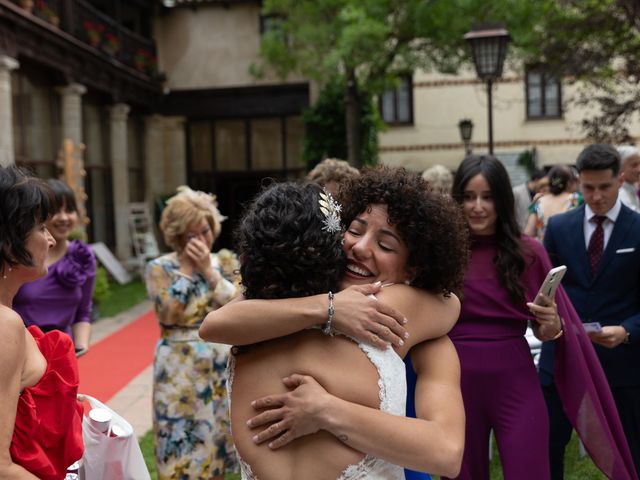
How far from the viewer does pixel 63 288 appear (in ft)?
12.8

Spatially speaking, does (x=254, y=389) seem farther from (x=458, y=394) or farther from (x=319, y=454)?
(x=458, y=394)

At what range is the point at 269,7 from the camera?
46.4 ft

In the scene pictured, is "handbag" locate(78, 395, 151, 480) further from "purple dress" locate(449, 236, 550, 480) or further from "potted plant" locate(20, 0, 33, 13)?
"potted plant" locate(20, 0, 33, 13)

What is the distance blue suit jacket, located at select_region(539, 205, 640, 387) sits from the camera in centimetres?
355

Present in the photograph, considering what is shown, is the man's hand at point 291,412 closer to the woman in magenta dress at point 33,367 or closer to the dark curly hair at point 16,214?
the woman in magenta dress at point 33,367

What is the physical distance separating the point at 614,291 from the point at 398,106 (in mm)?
19017

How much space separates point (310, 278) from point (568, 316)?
1.86 meters

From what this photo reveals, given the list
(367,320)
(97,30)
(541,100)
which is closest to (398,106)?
(541,100)

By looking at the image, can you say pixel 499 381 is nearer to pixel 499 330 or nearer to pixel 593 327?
pixel 499 330

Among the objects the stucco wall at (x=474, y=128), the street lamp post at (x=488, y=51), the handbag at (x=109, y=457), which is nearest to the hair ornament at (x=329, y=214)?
the handbag at (x=109, y=457)

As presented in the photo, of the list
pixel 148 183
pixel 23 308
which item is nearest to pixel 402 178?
pixel 23 308

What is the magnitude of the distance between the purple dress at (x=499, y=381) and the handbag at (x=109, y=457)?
1.46 meters

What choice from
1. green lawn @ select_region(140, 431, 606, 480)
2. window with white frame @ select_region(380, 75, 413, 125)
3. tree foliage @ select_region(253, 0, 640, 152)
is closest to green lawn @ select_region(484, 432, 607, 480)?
green lawn @ select_region(140, 431, 606, 480)

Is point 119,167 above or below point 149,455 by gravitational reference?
above
